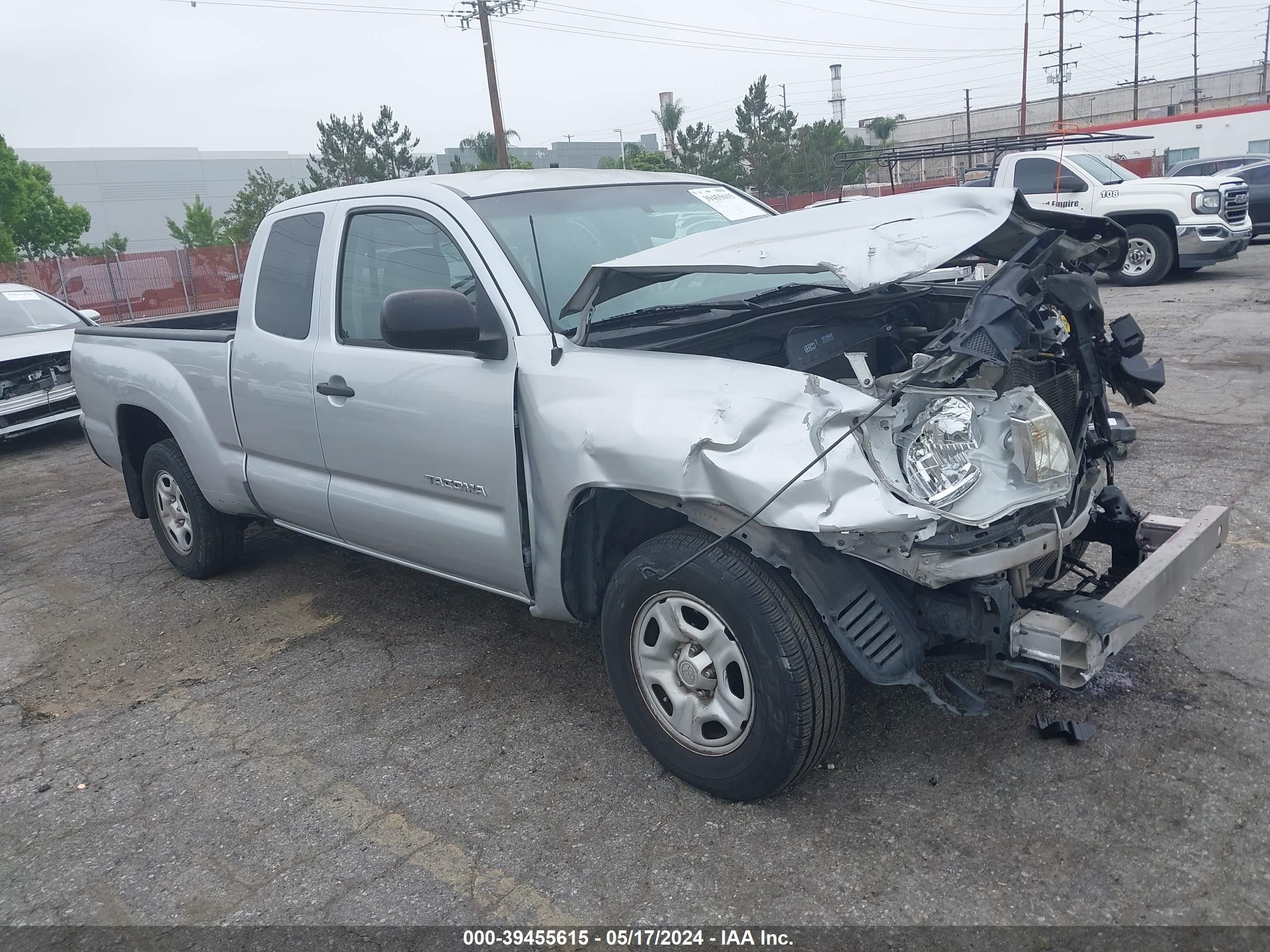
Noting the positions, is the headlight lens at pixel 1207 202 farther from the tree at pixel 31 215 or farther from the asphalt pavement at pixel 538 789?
the tree at pixel 31 215

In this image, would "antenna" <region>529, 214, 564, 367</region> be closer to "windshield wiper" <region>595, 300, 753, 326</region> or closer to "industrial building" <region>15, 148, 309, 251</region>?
"windshield wiper" <region>595, 300, 753, 326</region>

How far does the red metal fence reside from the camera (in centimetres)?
2550

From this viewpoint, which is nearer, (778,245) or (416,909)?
(416,909)

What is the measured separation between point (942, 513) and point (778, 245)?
98 centimetres

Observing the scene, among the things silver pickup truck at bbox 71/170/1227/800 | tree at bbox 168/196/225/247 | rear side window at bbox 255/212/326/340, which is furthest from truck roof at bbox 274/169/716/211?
tree at bbox 168/196/225/247

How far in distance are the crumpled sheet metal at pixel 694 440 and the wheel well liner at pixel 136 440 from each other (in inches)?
127

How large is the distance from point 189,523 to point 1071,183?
40.5ft

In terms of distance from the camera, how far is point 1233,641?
146 inches

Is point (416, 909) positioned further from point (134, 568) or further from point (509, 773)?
point (134, 568)

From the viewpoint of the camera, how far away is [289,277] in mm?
4492

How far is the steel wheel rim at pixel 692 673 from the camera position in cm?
291

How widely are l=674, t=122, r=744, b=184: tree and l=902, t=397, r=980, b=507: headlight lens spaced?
46.3 metres

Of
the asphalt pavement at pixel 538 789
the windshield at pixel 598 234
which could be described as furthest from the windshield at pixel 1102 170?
the windshield at pixel 598 234

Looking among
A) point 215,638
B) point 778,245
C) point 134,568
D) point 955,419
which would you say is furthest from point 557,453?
point 134,568
